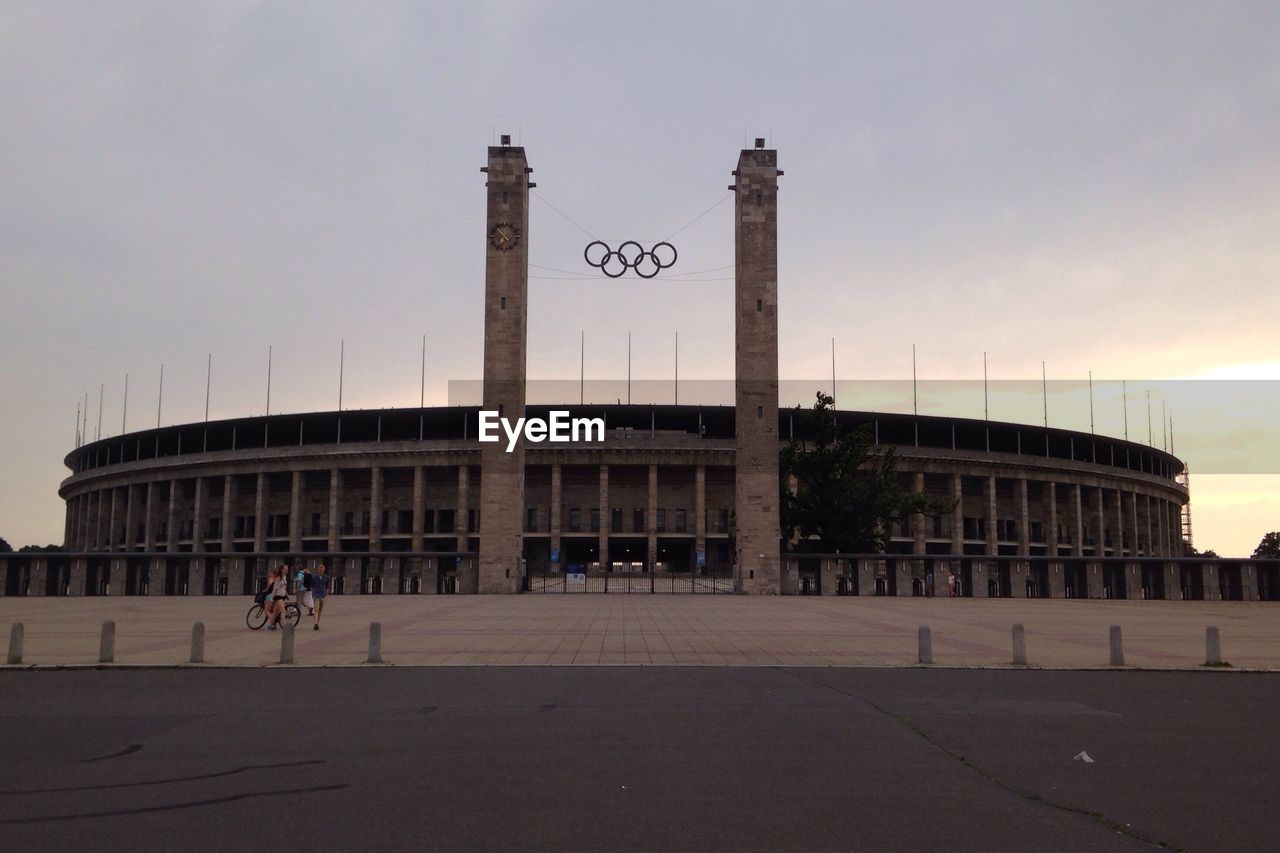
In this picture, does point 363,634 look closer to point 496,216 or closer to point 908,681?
point 908,681

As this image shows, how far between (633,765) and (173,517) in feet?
309

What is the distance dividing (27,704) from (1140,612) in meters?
36.6

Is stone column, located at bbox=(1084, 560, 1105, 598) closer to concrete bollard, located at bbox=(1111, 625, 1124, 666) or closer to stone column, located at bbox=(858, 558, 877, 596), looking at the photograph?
stone column, located at bbox=(858, 558, 877, 596)

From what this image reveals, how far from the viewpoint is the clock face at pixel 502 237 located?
5403 centimetres

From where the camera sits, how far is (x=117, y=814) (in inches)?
316

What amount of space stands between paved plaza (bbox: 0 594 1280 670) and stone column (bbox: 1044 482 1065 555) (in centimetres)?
5029

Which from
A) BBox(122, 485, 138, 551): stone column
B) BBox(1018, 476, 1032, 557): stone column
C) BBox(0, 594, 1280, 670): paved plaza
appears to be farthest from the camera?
BBox(122, 485, 138, 551): stone column

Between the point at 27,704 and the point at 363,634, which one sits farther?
the point at 363,634

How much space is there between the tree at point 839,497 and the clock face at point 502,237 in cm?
2110

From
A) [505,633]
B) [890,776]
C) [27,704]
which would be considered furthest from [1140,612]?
[27,704]

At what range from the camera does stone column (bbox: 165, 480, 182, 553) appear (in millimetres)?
92969

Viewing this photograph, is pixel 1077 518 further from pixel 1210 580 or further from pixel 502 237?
pixel 502 237

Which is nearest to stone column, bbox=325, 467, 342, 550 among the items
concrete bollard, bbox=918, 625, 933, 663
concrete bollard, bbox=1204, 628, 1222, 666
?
concrete bollard, bbox=918, 625, 933, 663

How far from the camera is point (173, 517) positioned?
9331cm
